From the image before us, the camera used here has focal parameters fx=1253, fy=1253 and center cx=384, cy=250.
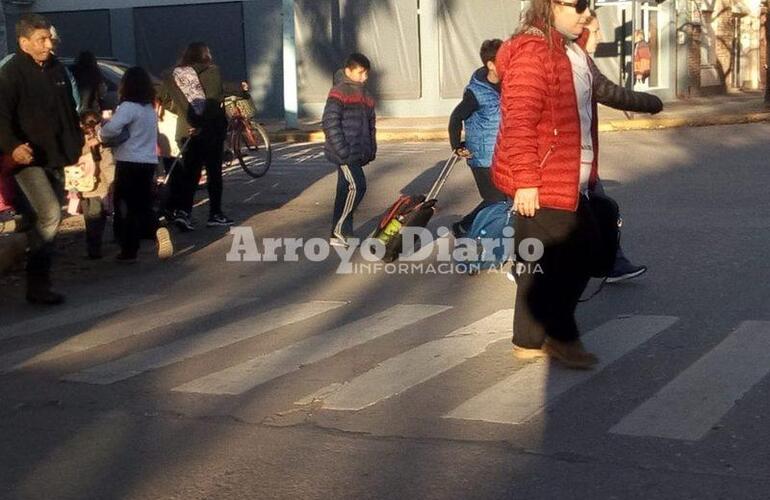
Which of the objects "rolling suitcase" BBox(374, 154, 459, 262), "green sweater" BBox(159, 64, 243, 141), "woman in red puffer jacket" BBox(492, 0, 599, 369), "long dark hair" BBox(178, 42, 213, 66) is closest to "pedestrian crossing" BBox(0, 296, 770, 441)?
"woman in red puffer jacket" BBox(492, 0, 599, 369)

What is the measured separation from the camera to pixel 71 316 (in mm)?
9305

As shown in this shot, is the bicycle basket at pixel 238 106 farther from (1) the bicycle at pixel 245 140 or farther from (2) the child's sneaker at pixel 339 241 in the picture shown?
(2) the child's sneaker at pixel 339 241

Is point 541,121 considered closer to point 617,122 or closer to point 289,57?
point 617,122

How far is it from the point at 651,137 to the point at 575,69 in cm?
1585

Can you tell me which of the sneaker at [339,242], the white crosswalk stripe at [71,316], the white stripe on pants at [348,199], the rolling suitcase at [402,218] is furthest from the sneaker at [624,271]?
the white crosswalk stripe at [71,316]

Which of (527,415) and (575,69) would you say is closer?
(527,415)

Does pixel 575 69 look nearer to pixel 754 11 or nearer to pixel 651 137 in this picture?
pixel 651 137

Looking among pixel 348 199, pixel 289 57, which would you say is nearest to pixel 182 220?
pixel 348 199

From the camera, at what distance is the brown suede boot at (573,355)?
684cm

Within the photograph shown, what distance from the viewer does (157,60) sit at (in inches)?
1270

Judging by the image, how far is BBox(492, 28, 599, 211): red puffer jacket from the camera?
6.48 meters

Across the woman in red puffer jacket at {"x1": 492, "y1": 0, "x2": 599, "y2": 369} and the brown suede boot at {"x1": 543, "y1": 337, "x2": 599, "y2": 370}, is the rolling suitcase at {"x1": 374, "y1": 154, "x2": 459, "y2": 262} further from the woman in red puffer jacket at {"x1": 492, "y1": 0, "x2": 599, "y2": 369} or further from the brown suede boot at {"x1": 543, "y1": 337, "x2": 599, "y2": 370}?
the brown suede boot at {"x1": 543, "y1": 337, "x2": 599, "y2": 370}

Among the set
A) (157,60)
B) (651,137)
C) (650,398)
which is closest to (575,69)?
(650,398)

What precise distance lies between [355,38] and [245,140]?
45.9 ft
